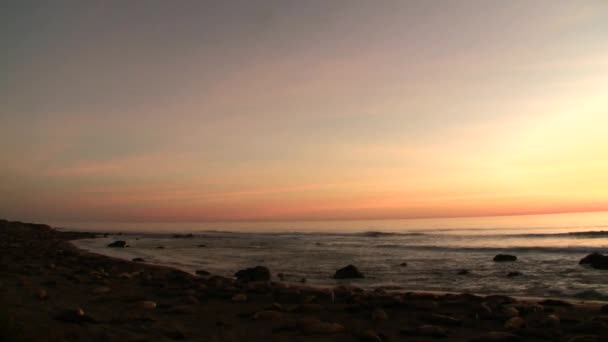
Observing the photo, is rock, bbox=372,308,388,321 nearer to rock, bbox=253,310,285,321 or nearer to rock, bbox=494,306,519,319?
rock, bbox=253,310,285,321

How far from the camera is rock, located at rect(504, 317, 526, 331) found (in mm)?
8602

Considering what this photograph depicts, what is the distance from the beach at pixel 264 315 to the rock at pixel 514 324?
0.06 feet

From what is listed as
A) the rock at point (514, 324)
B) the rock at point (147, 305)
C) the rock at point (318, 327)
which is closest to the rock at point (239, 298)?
the rock at point (147, 305)

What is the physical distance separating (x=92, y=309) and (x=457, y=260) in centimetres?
2152

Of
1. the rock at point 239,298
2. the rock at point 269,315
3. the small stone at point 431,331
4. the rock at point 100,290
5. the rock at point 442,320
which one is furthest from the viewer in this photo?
the rock at point 100,290

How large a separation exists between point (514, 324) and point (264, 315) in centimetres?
499

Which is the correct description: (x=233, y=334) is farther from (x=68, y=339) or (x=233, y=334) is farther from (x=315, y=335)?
(x=68, y=339)

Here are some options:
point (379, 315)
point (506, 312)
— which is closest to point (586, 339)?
point (506, 312)

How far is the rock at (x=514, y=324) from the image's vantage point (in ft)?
28.2

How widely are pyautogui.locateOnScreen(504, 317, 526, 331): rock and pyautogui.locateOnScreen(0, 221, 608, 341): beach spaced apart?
19 millimetres

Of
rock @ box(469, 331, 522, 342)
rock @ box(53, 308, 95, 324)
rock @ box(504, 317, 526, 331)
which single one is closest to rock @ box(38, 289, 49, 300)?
rock @ box(53, 308, 95, 324)

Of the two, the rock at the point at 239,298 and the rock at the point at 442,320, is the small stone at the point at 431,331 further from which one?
the rock at the point at 239,298

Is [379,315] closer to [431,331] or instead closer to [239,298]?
[431,331]

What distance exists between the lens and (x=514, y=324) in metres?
8.70
